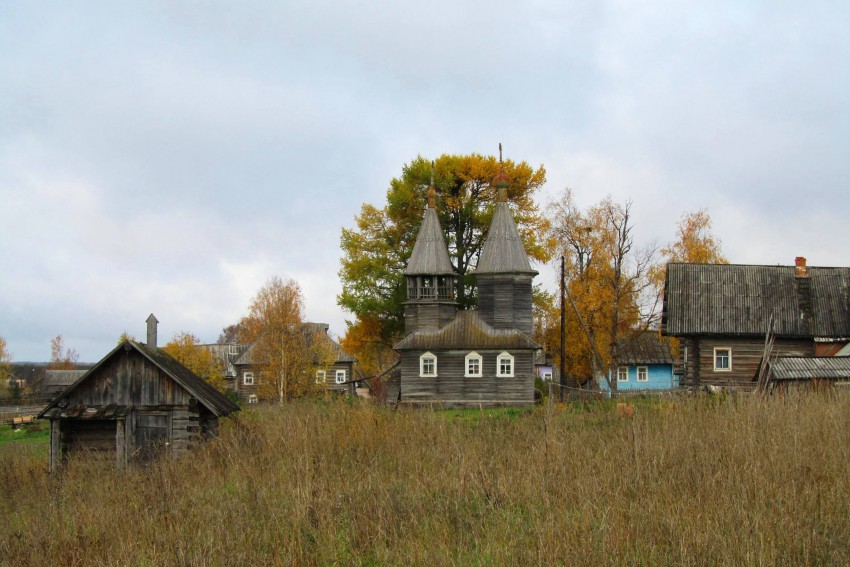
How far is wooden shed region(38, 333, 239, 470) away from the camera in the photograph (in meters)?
19.4

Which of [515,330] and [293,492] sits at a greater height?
[515,330]

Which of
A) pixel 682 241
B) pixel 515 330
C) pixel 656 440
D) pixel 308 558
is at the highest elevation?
pixel 682 241

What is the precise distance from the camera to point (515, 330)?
3281 centimetres

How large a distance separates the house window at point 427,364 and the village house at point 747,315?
33.3ft

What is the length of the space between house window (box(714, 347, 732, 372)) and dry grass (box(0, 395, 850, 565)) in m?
16.9

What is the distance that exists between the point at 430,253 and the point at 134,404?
689 inches

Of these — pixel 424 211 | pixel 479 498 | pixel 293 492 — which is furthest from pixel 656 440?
pixel 424 211

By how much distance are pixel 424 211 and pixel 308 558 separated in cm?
3200

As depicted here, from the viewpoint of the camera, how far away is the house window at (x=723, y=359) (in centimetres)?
2892

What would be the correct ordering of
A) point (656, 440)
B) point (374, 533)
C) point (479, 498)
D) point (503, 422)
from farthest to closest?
point (503, 422) → point (656, 440) → point (479, 498) → point (374, 533)

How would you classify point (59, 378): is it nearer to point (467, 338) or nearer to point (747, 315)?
point (467, 338)

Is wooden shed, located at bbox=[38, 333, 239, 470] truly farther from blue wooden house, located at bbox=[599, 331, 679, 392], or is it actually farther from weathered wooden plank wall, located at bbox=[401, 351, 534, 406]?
blue wooden house, located at bbox=[599, 331, 679, 392]

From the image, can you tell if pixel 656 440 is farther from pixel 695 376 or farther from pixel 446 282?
pixel 446 282

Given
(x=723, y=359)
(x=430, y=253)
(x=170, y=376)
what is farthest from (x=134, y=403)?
(x=723, y=359)
